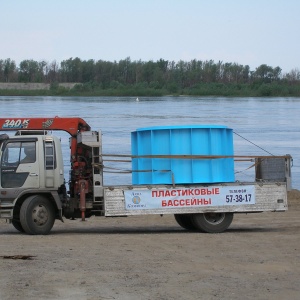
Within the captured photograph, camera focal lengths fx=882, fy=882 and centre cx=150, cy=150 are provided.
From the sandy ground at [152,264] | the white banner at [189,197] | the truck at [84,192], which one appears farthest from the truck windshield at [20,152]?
the white banner at [189,197]

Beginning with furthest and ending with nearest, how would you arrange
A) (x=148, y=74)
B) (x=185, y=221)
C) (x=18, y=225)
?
(x=148, y=74) → (x=185, y=221) → (x=18, y=225)

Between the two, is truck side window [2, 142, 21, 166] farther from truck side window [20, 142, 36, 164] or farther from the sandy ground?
the sandy ground

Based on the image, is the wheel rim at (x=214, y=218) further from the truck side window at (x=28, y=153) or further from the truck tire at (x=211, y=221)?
the truck side window at (x=28, y=153)

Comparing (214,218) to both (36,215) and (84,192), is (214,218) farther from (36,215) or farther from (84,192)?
(36,215)

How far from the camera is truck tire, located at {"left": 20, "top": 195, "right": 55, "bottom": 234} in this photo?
1619 centimetres

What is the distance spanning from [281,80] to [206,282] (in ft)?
426

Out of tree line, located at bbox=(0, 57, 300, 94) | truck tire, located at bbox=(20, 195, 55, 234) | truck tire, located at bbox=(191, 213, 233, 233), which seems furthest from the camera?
tree line, located at bbox=(0, 57, 300, 94)

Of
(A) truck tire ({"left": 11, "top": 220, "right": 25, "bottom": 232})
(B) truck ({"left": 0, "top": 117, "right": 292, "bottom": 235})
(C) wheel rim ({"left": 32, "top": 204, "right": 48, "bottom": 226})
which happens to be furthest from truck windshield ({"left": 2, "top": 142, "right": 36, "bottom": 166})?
(A) truck tire ({"left": 11, "top": 220, "right": 25, "bottom": 232})

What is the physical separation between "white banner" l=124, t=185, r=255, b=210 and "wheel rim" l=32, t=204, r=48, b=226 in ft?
5.08

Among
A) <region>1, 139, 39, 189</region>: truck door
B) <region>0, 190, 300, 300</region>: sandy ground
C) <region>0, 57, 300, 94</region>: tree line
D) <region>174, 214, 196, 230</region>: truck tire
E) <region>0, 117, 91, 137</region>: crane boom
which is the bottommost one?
<region>0, 190, 300, 300</region>: sandy ground

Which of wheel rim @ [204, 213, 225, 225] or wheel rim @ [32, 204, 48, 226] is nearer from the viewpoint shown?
wheel rim @ [32, 204, 48, 226]

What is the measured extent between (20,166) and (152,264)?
479cm

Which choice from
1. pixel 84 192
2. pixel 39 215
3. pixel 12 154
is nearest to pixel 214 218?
pixel 84 192

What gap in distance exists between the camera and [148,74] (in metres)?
132
